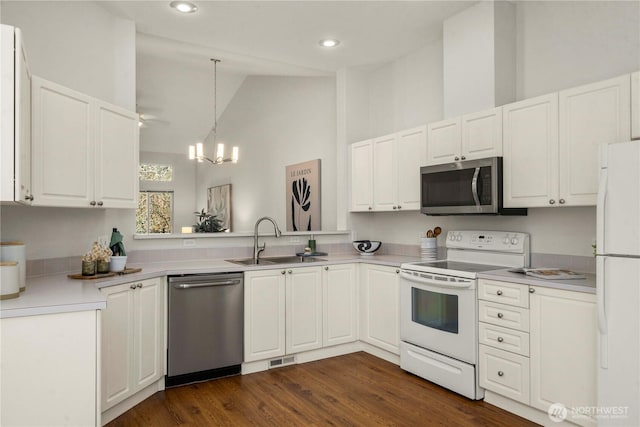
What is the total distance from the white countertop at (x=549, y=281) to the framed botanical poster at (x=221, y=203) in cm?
532

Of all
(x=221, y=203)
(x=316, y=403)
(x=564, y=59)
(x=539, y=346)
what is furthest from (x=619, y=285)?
(x=221, y=203)

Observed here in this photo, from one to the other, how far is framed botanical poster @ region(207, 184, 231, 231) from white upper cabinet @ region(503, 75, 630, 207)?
5.39m

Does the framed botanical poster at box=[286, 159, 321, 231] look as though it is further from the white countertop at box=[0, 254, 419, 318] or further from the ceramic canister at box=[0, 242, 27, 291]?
the ceramic canister at box=[0, 242, 27, 291]

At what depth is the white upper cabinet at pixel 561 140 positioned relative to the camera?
7.92ft

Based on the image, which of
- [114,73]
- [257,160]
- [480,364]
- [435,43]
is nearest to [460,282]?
[480,364]

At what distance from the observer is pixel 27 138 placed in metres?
2.16

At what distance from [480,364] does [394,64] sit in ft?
10.1

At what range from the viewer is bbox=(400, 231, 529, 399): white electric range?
2.88 metres

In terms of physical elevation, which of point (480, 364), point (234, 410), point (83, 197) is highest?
point (83, 197)

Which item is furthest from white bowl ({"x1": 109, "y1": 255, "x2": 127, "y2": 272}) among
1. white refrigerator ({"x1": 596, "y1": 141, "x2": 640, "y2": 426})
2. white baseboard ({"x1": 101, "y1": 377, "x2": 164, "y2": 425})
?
white refrigerator ({"x1": 596, "y1": 141, "x2": 640, "y2": 426})

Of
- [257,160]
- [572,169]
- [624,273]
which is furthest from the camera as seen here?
[257,160]

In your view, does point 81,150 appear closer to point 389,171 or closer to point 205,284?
point 205,284

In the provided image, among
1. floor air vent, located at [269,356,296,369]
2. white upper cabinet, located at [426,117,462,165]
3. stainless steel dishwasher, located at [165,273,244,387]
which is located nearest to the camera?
stainless steel dishwasher, located at [165,273,244,387]

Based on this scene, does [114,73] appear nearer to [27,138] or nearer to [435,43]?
[27,138]
